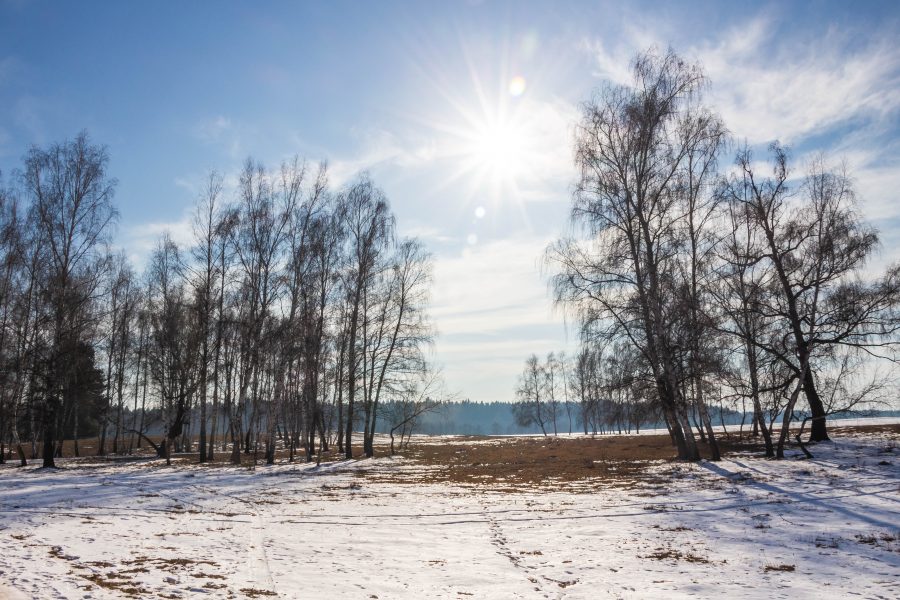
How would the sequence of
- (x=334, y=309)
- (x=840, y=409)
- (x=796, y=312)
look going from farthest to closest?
(x=334, y=309) < (x=796, y=312) < (x=840, y=409)

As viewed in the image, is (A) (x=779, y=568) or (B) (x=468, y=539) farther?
(B) (x=468, y=539)

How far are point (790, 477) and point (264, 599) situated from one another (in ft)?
54.8

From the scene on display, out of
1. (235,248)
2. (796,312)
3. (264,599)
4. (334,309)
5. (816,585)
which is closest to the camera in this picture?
(264,599)

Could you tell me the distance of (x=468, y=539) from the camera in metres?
10.9

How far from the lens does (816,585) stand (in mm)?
7539

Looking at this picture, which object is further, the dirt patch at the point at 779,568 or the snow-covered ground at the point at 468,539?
the dirt patch at the point at 779,568

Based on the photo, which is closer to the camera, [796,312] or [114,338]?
[796,312]

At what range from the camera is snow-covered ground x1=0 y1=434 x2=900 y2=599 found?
24.7 feet

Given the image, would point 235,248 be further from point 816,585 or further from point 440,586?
point 816,585

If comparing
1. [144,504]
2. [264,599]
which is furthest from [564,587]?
[144,504]

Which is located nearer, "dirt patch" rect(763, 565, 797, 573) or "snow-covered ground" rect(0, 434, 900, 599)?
"snow-covered ground" rect(0, 434, 900, 599)

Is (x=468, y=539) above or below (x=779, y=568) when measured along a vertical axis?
below

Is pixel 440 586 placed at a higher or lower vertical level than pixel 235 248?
lower

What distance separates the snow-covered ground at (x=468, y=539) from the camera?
754 centimetres
